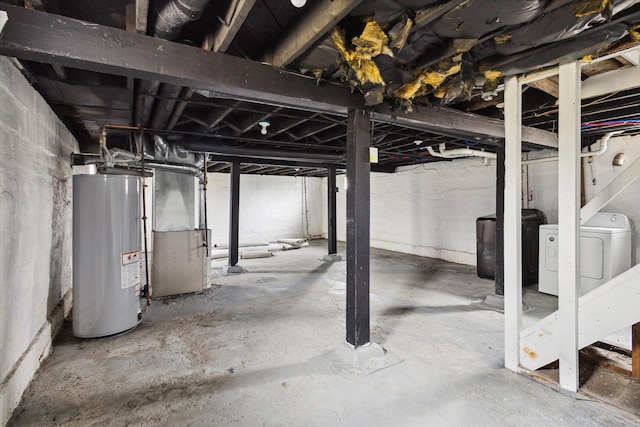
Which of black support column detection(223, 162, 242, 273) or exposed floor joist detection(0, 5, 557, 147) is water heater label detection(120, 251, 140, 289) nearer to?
exposed floor joist detection(0, 5, 557, 147)

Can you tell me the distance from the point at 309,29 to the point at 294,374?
2096 mm

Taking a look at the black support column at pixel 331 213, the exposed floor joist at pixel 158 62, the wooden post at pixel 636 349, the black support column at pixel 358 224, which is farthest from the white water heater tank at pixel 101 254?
the black support column at pixel 331 213

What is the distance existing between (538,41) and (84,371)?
3.41 m

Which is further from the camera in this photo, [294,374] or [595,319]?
[294,374]

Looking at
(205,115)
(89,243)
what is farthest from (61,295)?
(205,115)

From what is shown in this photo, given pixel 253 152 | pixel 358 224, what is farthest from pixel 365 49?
pixel 253 152

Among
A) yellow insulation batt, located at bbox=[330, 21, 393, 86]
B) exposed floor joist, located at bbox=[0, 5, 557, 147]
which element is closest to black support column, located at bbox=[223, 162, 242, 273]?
exposed floor joist, located at bbox=[0, 5, 557, 147]

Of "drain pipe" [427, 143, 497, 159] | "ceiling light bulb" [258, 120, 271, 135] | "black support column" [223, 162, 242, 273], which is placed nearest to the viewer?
"ceiling light bulb" [258, 120, 271, 135]

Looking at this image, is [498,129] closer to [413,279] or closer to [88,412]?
[413,279]

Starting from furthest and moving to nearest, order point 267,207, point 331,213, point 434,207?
point 267,207, point 434,207, point 331,213

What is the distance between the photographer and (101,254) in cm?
264

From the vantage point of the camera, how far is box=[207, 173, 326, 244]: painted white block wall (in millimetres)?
8234

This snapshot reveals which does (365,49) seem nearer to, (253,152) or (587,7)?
(587,7)

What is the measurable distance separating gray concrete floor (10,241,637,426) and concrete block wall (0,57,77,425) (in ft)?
0.68
